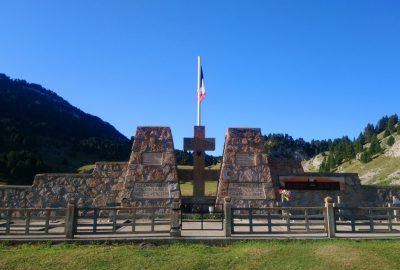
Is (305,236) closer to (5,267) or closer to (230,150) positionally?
(230,150)

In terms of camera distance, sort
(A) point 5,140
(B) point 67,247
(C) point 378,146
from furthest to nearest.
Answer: (C) point 378,146
(A) point 5,140
(B) point 67,247

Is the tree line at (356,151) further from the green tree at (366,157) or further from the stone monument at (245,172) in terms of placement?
the stone monument at (245,172)

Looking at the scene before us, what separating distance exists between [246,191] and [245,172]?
3.32ft

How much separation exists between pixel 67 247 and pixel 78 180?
8.64 m

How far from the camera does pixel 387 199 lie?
20375 mm

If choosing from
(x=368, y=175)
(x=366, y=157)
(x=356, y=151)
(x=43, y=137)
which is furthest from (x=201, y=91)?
(x=356, y=151)

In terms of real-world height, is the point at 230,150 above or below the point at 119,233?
above

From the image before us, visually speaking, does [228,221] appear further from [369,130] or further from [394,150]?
[369,130]

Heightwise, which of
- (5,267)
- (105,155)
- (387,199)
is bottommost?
(5,267)

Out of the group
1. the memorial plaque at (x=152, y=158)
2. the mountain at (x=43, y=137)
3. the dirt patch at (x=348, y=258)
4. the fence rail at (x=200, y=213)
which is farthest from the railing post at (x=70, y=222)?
the mountain at (x=43, y=137)

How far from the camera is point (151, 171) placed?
64.5ft

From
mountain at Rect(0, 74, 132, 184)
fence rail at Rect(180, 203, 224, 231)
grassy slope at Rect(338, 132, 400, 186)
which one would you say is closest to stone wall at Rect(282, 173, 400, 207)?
fence rail at Rect(180, 203, 224, 231)

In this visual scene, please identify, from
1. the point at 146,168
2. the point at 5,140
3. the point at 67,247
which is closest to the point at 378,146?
the point at 5,140

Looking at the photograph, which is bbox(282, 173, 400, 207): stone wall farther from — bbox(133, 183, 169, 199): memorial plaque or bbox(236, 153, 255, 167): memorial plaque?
bbox(133, 183, 169, 199): memorial plaque
